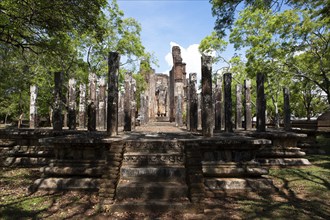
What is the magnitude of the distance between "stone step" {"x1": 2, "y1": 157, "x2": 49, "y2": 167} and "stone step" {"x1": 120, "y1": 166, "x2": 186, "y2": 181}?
499cm

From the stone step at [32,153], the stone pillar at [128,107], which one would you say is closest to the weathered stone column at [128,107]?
the stone pillar at [128,107]

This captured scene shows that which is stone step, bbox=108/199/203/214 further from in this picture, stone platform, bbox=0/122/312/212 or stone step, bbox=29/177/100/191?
stone step, bbox=29/177/100/191

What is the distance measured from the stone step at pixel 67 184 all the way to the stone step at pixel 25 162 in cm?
327

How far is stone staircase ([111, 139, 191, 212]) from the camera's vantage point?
477cm

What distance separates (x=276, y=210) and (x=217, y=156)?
67.8 inches

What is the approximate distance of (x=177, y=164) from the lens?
5.78 metres

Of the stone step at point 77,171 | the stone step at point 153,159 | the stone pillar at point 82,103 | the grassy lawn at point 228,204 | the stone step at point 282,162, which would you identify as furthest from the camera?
the stone pillar at point 82,103

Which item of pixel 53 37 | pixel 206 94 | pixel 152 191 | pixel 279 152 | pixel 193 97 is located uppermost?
pixel 53 37

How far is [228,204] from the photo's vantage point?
5258 mm

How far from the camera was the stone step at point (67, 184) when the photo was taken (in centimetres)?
601

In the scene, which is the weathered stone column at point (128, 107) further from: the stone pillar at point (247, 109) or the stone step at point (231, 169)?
the stone step at point (231, 169)

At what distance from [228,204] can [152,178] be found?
1.59 meters

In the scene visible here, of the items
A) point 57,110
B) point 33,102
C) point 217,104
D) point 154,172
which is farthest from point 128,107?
point 154,172

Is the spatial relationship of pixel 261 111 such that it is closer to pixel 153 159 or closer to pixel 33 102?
pixel 153 159
